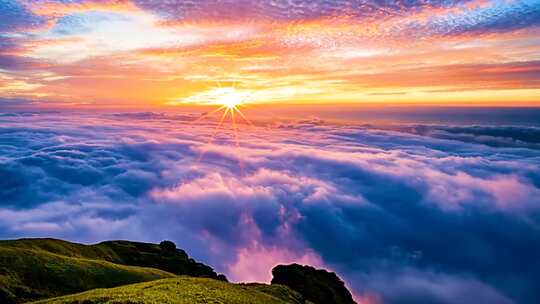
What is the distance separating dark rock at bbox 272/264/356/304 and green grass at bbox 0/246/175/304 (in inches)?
1588

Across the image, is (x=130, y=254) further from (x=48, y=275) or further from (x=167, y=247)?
(x=48, y=275)

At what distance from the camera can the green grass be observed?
155 feet

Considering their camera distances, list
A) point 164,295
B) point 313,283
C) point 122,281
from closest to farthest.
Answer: point 164,295
point 122,281
point 313,283

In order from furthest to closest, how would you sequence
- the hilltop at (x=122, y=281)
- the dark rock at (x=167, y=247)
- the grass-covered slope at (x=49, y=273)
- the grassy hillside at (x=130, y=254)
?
the dark rock at (x=167, y=247) → the grassy hillside at (x=130, y=254) → the grass-covered slope at (x=49, y=273) → the hilltop at (x=122, y=281)

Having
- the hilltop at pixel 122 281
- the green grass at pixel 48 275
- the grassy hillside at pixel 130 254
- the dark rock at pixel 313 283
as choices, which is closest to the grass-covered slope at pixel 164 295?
the hilltop at pixel 122 281

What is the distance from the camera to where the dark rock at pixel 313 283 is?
84.9m

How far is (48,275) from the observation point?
52656 millimetres

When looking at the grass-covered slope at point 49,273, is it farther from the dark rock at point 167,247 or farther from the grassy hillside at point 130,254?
the dark rock at point 167,247

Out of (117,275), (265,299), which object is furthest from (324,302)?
(117,275)

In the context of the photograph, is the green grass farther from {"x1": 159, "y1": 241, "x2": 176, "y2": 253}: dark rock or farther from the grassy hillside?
{"x1": 159, "y1": 241, "x2": 176, "y2": 253}: dark rock

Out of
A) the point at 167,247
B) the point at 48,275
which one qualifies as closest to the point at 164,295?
the point at 48,275

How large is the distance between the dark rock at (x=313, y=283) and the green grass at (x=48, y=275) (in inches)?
1588

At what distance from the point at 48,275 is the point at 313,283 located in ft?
195

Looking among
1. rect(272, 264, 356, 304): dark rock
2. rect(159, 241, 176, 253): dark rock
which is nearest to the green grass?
rect(272, 264, 356, 304): dark rock
